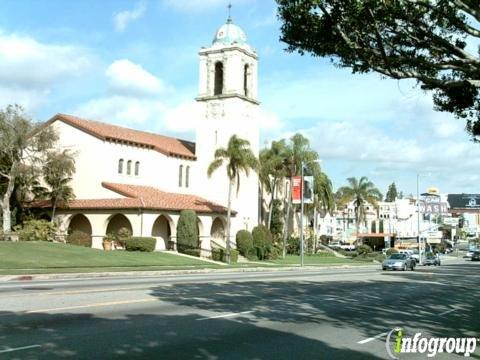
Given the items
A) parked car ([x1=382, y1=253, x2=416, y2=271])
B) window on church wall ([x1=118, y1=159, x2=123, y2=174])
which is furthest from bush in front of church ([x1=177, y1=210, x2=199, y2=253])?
parked car ([x1=382, y1=253, x2=416, y2=271])

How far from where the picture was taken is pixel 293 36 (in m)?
13.4

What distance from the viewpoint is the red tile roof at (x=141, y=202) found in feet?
153

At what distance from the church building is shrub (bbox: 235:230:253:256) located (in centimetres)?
164

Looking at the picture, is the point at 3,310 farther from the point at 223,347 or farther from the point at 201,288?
the point at 201,288

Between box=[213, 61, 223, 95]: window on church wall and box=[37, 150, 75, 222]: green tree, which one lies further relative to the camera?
box=[213, 61, 223, 95]: window on church wall

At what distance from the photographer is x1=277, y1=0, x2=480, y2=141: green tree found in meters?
12.1

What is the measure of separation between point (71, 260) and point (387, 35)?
26962 millimetres

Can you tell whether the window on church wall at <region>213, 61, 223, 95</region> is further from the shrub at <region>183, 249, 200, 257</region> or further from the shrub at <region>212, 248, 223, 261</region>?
the shrub at <region>183, 249, 200, 257</region>

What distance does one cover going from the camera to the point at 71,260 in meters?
35.4

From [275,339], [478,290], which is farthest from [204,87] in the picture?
[275,339]

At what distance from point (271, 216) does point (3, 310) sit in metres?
58.4

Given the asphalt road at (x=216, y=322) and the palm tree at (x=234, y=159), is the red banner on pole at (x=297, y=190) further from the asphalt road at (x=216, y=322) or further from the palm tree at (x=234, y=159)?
the asphalt road at (x=216, y=322)

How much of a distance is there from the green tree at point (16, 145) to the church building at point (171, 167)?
199 inches

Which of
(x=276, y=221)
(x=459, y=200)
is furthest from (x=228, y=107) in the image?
(x=459, y=200)
